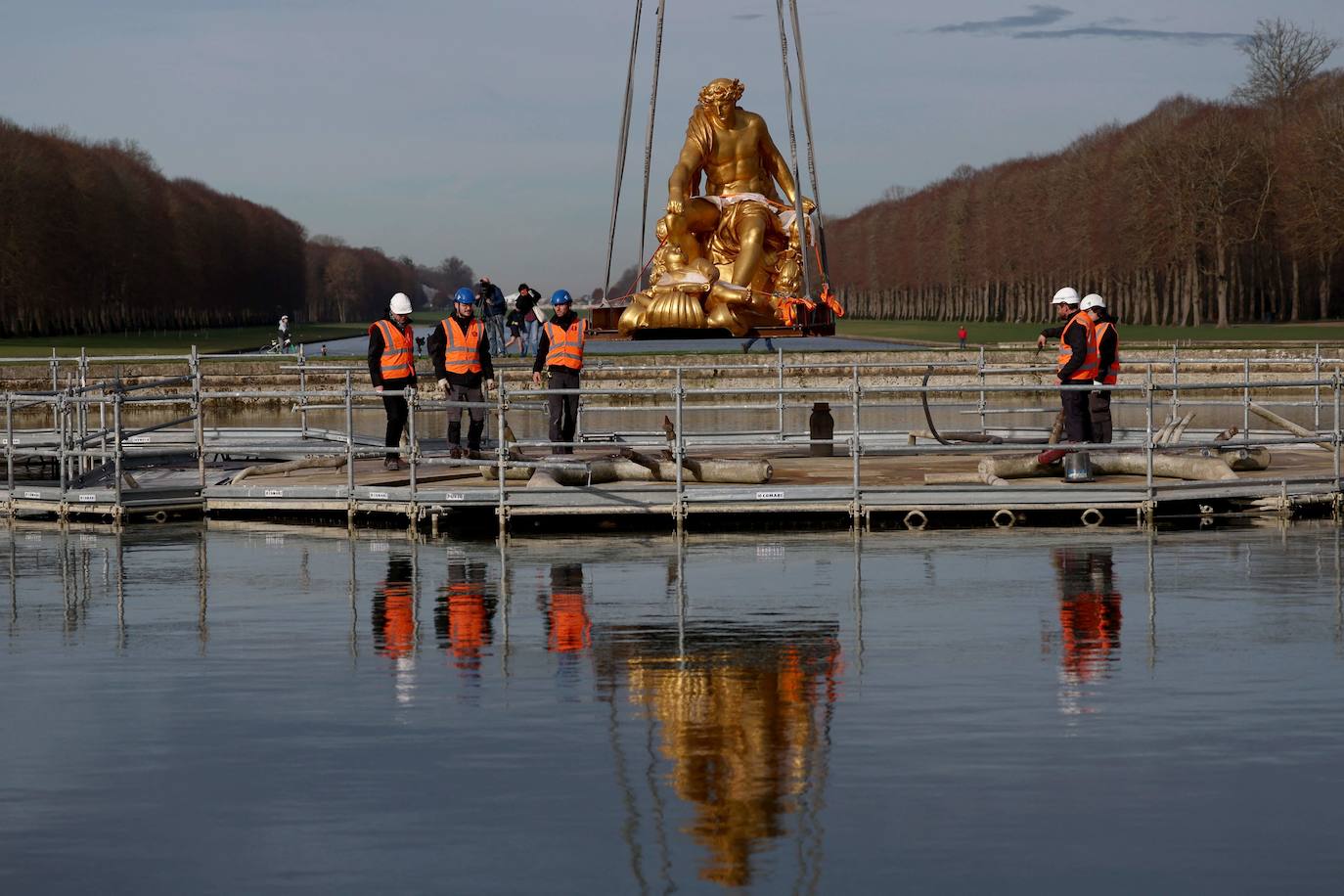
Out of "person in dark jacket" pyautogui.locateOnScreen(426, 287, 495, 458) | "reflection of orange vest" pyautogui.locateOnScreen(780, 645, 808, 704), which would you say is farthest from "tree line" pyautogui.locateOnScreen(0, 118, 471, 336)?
"reflection of orange vest" pyautogui.locateOnScreen(780, 645, 808, 704)

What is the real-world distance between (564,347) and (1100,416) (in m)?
5.85

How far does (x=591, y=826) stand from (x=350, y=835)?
992 millimetres

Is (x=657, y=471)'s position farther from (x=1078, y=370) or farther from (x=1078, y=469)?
(x=1078, y=370)

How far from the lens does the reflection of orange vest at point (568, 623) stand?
12578 millimetres

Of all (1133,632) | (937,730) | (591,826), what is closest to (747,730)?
(937,730)

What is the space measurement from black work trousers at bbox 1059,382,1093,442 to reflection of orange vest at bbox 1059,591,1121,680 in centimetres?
561

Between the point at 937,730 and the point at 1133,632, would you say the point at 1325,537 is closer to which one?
the point at 1133,632

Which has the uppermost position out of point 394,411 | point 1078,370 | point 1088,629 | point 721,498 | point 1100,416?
point 1078,370

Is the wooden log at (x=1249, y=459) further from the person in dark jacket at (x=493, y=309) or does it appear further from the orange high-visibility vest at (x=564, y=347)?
the person in dark jacket at (x=493, y=309)

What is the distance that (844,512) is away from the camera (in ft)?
66.4

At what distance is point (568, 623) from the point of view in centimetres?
1349

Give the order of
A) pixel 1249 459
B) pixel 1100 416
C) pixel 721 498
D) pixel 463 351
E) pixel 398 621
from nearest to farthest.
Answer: pixel 398 621 → pixel 721 498 → pixel 1100 416 → pixel 1249 459 → pixel 463 351

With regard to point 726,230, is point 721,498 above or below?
below

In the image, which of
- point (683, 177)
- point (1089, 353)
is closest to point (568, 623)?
point (1089, 353)
